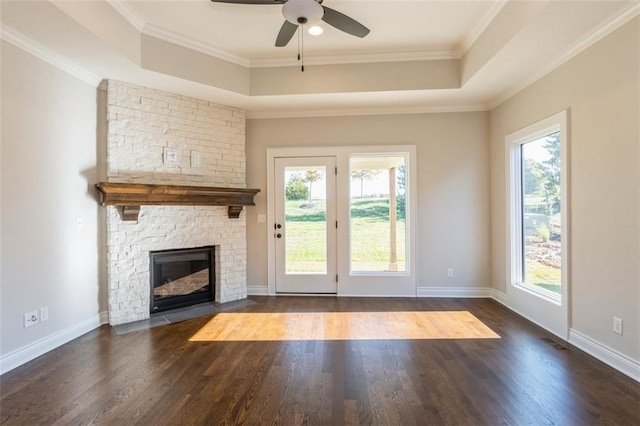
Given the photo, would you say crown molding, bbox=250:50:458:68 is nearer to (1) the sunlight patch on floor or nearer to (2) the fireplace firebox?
(2) the fireplace firebox

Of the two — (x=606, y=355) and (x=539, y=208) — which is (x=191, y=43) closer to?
(x=539, y=208)

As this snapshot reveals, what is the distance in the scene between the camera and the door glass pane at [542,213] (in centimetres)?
321

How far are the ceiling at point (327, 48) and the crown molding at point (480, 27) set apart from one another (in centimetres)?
1

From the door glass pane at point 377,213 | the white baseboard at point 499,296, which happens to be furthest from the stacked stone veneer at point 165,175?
the white baseboard at point 499,296

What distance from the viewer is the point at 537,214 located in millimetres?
3543

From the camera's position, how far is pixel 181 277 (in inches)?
162

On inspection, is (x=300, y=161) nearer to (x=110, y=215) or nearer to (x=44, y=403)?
(x=110, y=215)

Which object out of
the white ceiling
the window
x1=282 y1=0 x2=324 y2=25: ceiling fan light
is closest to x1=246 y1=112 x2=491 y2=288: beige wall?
the window

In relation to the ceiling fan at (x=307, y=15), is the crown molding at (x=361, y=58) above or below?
above

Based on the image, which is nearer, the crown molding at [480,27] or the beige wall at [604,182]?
the beige wall at [604,182]

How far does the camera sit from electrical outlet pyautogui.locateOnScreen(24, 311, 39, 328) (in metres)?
2.69

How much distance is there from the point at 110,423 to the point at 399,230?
3741 millimetres

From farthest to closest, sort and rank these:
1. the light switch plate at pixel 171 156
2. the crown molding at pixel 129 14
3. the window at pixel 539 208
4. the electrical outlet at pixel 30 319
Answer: the light switch plate at pixel 171 156, the window at pixel 539 208, the crown molding at pixel 129 14, the electrical outlet at pixel 30 319

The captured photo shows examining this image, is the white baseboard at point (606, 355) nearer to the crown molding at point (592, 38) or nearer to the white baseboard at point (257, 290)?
the crown molding at point (592, 38)
